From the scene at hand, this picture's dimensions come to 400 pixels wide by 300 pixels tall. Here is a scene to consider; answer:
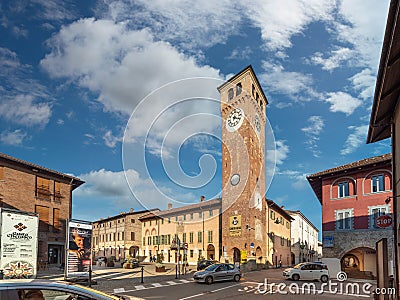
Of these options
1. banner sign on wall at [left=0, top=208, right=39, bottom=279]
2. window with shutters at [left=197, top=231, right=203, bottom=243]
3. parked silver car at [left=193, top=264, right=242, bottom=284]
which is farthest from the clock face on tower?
banner sign on wall at [left=0, top=208, right=39, bottom=279]

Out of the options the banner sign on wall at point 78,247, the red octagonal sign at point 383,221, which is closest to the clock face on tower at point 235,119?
the red octagonal sign at point 383,221

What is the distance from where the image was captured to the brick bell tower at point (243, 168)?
4731 centimetres

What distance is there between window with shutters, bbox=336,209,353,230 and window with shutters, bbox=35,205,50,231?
27752 millimetres

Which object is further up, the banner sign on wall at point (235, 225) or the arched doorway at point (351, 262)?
the banner sign on wall at point (235, 225)

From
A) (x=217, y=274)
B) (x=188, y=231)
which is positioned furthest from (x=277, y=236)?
(x=217, y=274)

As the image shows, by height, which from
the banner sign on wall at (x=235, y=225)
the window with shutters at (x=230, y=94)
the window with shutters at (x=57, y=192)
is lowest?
the banner sign on wall at (x=235, y=225)

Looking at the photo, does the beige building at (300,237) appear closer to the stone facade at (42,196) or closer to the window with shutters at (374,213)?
the window with shutters at (374,213)

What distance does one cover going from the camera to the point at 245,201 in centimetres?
4788

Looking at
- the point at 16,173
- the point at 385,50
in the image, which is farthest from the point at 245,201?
the point at 385,50

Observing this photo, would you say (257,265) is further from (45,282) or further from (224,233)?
(45,282)

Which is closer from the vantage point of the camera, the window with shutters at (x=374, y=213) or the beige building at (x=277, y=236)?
the window with shutters at (x=374, y=213)

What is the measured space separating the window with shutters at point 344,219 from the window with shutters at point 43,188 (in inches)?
1104

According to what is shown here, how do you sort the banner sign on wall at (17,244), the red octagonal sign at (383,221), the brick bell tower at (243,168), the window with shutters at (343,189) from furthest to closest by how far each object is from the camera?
1. the brick bell tower at (243,168)
2. the window with shutters at (343,189)
3. the red octagonal sign at (383,221)
4. the banner sign on wall at (17,244)

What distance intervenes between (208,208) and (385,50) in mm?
45941
